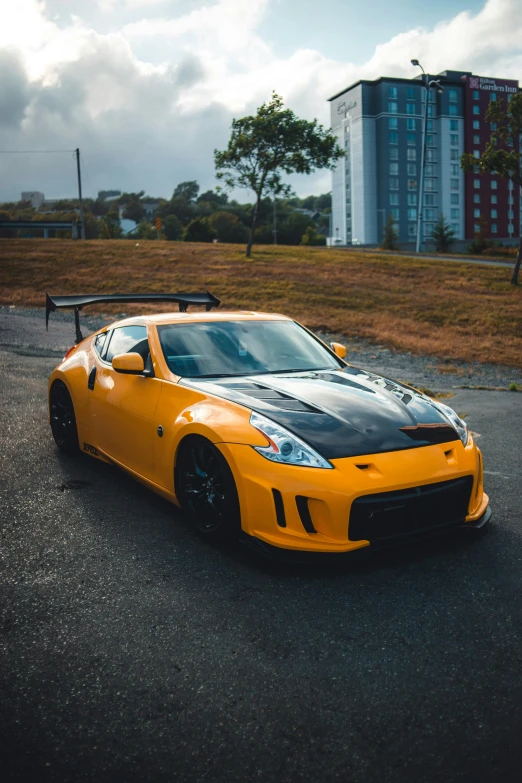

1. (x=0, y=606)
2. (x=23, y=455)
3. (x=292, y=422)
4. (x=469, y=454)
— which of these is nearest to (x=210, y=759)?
(x=0, y=606)

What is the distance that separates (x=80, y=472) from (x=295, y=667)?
3.25 meters

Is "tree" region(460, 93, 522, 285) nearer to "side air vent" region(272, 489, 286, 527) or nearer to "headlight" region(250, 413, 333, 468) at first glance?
"headlight" region(250, 413, 333, 468)

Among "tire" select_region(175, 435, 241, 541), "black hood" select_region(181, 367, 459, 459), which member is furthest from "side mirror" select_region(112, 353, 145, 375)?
"tire" select_region(175, 435, 241, 541)

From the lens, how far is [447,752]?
86.0 inches

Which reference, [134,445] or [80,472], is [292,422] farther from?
[80,472]

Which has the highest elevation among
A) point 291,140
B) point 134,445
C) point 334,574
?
point 291,140

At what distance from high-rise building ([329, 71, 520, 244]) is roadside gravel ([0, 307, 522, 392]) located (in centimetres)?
7238

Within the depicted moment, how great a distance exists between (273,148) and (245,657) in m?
31.2

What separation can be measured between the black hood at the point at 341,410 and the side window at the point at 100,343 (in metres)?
1.48

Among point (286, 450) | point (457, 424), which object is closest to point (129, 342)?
point (286, 450)

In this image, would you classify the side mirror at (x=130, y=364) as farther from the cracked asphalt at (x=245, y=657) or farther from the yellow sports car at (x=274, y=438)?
the cracked asphalt at (x=245, y=657)

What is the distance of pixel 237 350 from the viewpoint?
16.2ft

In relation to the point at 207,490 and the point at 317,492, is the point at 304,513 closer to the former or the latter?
the point at 317,492

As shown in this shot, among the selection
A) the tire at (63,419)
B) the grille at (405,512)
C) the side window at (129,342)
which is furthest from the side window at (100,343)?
the grille at (405,512)
